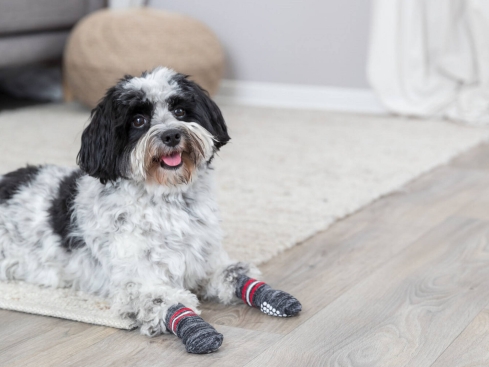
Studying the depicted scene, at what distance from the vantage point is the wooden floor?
1.48 metres

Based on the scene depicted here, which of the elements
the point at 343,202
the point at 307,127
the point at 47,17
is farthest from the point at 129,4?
the point at 343,202

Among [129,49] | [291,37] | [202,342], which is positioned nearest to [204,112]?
[202,342]

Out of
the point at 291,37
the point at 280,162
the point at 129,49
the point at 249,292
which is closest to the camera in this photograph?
the point at 249,292

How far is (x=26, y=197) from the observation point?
191 cm

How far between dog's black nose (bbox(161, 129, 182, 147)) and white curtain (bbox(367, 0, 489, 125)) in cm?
286

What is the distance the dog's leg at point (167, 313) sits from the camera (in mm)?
1492

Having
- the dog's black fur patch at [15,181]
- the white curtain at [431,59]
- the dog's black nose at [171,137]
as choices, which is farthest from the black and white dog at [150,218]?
the white curtain at [431,59]

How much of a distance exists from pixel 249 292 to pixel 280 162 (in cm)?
161

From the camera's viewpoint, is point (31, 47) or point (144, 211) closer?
point (144, 211)

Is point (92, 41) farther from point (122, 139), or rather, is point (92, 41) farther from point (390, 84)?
point (122, 139)

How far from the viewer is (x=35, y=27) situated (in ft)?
14.5

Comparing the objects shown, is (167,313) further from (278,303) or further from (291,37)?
(291,37)

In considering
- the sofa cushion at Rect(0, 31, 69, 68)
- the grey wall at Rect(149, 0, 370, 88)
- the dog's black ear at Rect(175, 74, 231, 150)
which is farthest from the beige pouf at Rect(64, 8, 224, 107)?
the dog's black ear at Rect(175, 74, 231, 150)

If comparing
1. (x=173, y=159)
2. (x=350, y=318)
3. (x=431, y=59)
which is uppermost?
(x=173, y=159)
